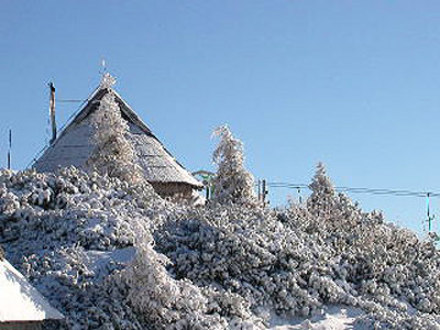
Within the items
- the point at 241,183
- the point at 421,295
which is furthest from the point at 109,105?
the point at 421,295

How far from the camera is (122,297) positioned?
12.6 m

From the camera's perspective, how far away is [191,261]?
14.2 m

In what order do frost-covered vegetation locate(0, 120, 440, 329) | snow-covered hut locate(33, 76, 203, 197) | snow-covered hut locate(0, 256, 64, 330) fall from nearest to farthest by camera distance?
snow-covered hut locate(0, 256, 64, 330), frost-covered vegetation locate(0, 120, 440, 329), snow-covered hut locate(33, 76, 203, 197)

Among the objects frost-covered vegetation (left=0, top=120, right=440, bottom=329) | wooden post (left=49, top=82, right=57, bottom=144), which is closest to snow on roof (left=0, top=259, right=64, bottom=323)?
frost-covered vegetation (left=0, top=120, right=440, bottom=329)

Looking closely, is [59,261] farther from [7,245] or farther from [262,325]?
[262,325]

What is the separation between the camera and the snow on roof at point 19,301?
430 inches

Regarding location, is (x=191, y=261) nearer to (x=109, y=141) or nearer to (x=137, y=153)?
(x=109, y=141)

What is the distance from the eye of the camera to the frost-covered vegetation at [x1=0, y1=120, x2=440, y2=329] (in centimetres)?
1245

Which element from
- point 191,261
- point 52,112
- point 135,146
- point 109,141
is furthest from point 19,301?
point 52,112

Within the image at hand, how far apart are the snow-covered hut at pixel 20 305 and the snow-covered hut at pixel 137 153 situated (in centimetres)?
1642

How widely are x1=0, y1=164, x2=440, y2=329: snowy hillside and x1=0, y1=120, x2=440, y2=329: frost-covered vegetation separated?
22 mm

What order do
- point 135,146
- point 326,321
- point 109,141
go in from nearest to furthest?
point 326,321
point 109,141
point 135,146

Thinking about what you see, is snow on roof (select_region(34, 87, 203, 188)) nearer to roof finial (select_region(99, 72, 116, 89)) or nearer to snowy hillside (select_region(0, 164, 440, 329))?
roof finial (select_region(99, 72, 116, 89))

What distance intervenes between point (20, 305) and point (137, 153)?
18.0 meters
